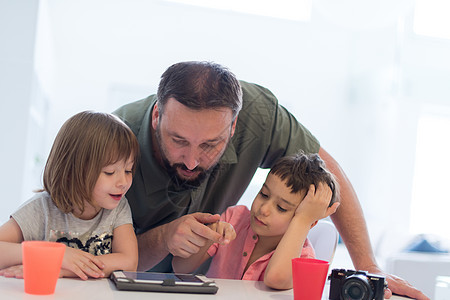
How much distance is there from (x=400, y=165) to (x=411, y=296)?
4274 millimetres

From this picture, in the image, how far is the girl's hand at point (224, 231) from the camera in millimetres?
1022

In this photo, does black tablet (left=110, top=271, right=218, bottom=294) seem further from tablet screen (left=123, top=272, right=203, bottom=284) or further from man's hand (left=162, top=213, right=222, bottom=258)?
man's hand (left=162, top=213, right=222, bottom=258)

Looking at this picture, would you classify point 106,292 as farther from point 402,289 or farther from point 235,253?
point 402,289

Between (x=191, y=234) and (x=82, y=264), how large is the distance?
234 millimetres

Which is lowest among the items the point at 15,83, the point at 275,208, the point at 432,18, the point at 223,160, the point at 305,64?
the point at 275,208

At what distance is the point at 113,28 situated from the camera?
488 centimetres

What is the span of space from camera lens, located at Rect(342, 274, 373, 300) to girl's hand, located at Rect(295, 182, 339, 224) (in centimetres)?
22

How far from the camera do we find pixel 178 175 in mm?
1286

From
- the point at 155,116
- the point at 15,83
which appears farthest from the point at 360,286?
the point at 15,83

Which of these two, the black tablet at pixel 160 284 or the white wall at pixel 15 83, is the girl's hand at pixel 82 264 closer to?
the black tablet at pixel 160 284

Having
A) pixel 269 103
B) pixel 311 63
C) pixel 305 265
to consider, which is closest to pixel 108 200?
pixel 305 265

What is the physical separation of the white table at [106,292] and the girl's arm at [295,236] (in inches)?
1.0

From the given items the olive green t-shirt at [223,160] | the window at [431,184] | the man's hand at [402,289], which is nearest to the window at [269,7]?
the window at [431,184]

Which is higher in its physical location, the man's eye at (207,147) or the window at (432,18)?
the window at (432,18)
